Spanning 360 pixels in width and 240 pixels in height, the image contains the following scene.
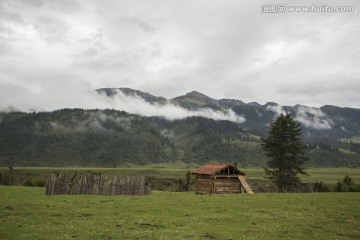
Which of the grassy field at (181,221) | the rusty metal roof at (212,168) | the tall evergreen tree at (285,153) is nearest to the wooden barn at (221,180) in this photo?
the rusty metal roof at (212,168)

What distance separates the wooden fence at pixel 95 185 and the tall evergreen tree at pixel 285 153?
24334 mm

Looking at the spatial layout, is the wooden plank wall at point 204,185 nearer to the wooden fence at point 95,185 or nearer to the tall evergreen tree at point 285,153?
the wooden fence at point 95,185

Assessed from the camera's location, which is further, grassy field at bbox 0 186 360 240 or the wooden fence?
the wooden fence

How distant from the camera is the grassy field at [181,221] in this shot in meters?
18.8

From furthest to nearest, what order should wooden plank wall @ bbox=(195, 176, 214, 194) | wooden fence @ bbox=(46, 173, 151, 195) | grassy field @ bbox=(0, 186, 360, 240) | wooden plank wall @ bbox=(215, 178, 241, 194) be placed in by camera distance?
wooden plank wall @ bbox=(215, 178, 241, 194) < wooden plank wall @ bbox=(195, 176, 214, 194) < wooden fence @ bbox=(46, 173, 151, 195) < grassy field @ bbox=(0, 186, 360, 240)

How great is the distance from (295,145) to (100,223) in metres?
42.1

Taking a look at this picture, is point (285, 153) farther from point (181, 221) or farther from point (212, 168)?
point (181, 221)

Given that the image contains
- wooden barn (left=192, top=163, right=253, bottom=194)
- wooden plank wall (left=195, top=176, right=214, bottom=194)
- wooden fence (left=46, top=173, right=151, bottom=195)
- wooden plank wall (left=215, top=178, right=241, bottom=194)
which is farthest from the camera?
wooden plank wall (left=215, top=178, right=241, bottom=194)

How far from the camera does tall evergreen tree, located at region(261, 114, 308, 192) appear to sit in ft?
180

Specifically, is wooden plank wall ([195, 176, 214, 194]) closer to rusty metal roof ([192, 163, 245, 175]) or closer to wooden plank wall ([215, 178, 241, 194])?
wooden plank wall ([215, 178, 241, 194])

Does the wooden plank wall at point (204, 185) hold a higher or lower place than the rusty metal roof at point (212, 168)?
lower

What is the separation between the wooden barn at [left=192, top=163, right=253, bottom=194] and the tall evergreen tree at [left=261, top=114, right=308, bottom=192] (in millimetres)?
7748

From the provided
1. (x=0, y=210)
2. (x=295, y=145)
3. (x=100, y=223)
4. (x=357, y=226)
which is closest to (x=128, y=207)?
(x=100, y=223)

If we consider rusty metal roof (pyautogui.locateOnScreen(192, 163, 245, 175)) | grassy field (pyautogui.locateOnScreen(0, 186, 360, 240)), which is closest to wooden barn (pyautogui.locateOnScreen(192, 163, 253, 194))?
rusty metal roof (pyautogui.locateOnScreen(192, 163, 245, 175))
